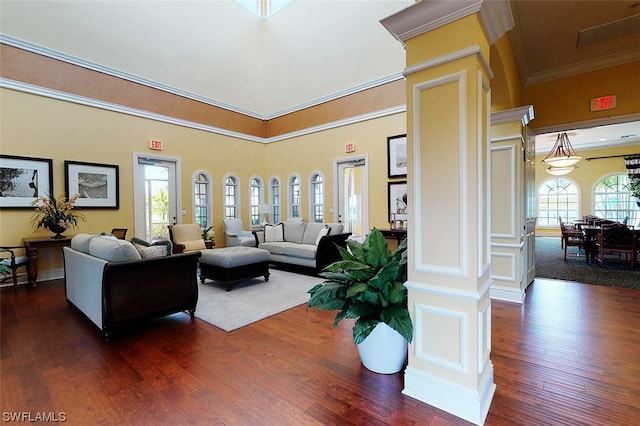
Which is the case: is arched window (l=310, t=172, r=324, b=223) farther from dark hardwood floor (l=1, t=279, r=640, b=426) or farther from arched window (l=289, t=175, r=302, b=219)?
dark hardwood floor (l=1, t=279, r=640, b=426)

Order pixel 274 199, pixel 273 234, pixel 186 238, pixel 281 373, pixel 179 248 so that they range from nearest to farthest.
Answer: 1. pixel 281 373
2. pixel 179 248
3. pixel 186 238
4. pixel 273 234
5. pixel 274 199

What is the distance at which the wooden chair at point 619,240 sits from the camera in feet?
18.1

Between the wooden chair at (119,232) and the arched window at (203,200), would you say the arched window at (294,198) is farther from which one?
the wooden chair at (119,232)

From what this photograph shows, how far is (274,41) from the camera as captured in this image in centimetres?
647

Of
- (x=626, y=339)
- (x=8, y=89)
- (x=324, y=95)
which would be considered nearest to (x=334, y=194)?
(x=324, y=95)

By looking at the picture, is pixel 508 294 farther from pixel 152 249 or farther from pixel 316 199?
pixel 316 199

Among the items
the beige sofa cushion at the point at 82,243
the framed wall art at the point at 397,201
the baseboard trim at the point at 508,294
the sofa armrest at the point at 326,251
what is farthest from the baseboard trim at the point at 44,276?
the baseboard trim at the point at 508,294

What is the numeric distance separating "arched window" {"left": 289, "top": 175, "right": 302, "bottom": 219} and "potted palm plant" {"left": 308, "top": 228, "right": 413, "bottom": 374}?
5.81 metres

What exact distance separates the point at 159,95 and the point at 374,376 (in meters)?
6.92

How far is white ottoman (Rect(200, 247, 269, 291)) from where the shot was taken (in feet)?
14.4

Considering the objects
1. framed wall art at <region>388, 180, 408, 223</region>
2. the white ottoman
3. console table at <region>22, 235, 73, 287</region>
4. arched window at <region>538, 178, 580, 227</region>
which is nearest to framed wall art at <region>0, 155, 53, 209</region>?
console table at <region>22, 235, 73, 287</region>

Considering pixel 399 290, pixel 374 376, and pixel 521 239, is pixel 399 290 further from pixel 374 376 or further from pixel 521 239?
pixel 521 239

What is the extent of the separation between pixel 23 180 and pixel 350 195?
6.19 m

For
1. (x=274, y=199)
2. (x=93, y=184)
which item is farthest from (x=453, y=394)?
(x=274, y=199)
